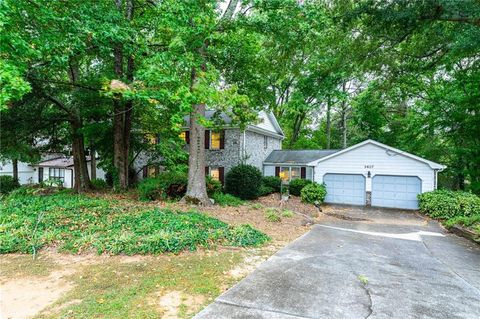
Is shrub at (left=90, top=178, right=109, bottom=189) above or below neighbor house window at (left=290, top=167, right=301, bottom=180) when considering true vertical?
below

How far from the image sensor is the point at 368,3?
22.7 feet

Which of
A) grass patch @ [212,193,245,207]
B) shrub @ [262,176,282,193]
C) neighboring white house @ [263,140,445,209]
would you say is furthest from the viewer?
shrub @ [262,176,282,193]

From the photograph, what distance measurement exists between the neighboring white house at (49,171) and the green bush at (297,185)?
16.5 metres

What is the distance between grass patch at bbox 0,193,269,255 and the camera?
575 cm

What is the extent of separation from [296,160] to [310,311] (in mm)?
16150

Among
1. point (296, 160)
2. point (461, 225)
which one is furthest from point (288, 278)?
point (296, 160)

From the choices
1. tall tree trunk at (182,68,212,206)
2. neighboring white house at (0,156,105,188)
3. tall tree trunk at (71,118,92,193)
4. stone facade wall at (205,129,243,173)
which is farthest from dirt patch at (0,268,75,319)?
neighboring white house at (0,156,105,188)

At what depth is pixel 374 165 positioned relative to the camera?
572 inches

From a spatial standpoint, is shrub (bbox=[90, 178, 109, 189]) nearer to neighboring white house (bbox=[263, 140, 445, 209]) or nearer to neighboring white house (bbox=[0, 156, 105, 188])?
neighboring white house (bbox=[0, 156, 105, 188])

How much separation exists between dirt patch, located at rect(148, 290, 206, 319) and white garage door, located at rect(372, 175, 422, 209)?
13596 millimetres

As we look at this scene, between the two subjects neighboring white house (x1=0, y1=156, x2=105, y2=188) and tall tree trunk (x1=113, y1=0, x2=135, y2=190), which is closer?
tall tree trunk (x1=113, y1=0, x2=135, y2=190)

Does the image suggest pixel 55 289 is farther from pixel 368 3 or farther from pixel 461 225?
pixel 461 225

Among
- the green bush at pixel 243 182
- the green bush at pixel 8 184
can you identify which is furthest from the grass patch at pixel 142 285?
the green bush at pixel 8 184

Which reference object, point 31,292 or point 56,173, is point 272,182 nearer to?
point 31,292
